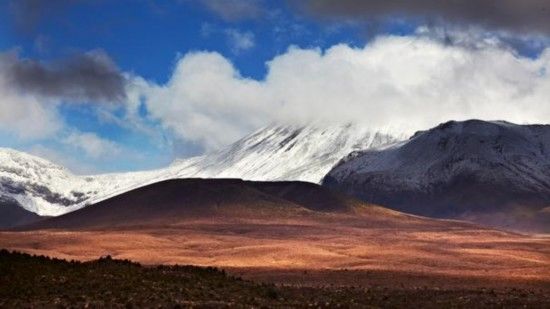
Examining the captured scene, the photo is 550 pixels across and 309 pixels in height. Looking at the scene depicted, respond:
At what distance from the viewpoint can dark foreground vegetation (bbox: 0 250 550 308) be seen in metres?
28.2

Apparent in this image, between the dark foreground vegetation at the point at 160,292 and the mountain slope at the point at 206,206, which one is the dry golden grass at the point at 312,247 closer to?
the mountain slope at the point at 206,206

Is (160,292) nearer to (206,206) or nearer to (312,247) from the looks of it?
(312,247)

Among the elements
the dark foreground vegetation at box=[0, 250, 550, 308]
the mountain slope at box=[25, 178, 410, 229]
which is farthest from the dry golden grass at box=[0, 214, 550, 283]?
the dark foreground vegetation at box=[0, 250, 550, 308]

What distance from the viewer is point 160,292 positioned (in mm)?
29703

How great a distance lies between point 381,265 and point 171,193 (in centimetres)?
9219

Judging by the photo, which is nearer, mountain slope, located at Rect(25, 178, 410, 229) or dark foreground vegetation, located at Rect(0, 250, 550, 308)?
dark foreground vegetation, located at Rect(0, 250, 550, 308)

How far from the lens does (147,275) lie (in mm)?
32719

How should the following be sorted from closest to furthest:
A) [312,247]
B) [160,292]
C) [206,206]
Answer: [160,292] → [312,247] → [206,206]

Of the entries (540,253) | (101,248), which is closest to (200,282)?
(101,248)

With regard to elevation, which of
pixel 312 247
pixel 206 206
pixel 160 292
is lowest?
pixel 160 292

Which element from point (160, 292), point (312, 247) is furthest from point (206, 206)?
point (160, 292)

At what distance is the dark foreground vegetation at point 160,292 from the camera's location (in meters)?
28.2

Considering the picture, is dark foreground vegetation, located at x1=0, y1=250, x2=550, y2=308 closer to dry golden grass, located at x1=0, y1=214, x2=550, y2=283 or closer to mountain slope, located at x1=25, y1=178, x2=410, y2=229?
dry golden grass, located at x1=0, y1=214, x2=550, y2=283

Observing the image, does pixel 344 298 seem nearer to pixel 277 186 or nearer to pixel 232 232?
pixel 232 232
